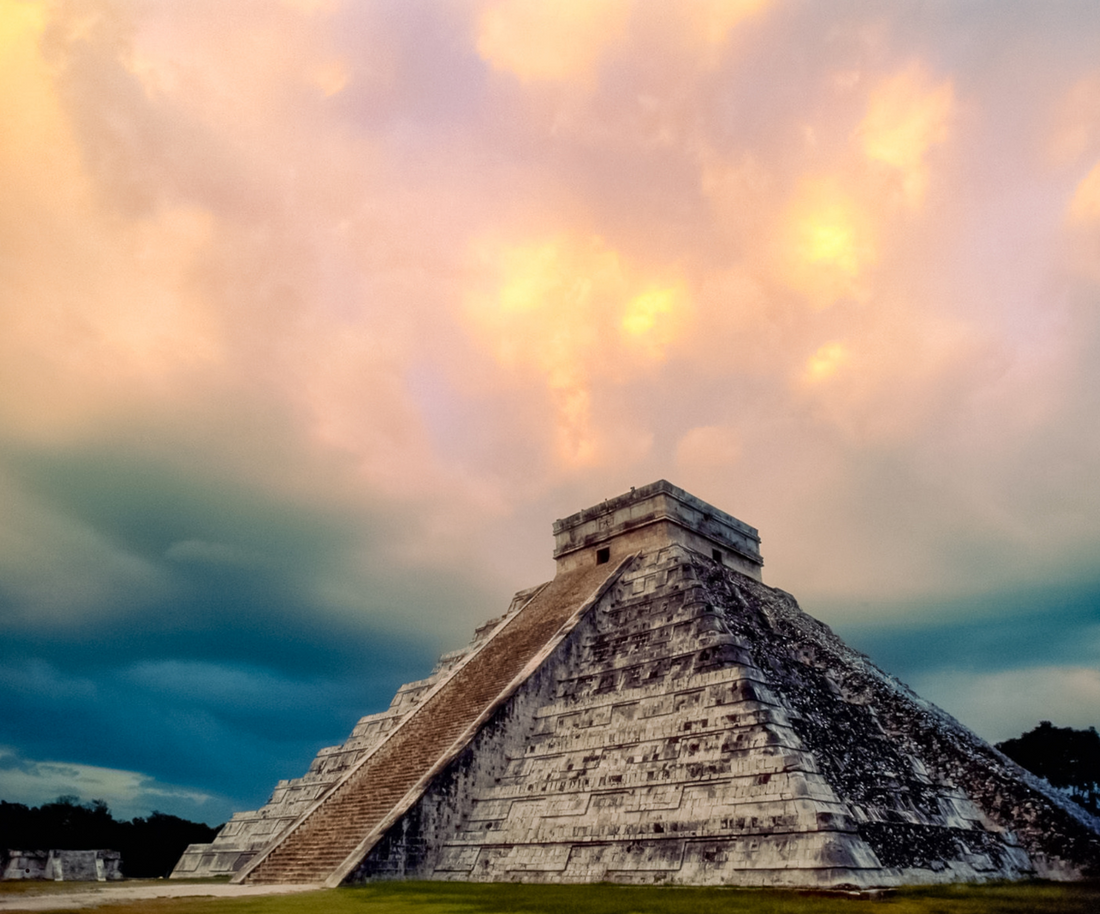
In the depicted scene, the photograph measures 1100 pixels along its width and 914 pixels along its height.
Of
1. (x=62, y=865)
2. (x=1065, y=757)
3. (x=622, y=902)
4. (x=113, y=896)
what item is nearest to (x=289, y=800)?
(x=62, y=865)

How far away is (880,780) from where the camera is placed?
12688 mm

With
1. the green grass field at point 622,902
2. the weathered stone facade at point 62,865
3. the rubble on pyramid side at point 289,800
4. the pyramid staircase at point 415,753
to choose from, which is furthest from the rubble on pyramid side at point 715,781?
the weathered stone facade at point 62,865

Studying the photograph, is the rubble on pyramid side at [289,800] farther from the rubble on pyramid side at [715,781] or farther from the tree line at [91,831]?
the tree line at [91,831]

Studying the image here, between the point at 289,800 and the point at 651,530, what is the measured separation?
11321 mm

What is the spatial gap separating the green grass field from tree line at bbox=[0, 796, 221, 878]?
23.6 meters

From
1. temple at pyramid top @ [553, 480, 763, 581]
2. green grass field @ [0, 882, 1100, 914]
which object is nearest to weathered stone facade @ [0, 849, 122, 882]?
green grass field @ [0, 882, 1100, 914]

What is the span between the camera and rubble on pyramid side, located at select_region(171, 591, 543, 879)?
1805 centimetres

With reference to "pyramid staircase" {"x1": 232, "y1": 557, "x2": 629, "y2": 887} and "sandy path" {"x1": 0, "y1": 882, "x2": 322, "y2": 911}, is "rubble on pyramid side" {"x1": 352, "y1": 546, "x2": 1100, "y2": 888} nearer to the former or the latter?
"pyramid staircase" {"x1": 232, "y1": 557, "x2": 629, "y2": 887}

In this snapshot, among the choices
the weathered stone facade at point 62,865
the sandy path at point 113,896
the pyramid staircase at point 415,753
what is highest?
the pyramid staircase at point 415,753

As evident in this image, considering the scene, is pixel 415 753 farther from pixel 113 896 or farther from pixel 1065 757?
pixel 1065 757

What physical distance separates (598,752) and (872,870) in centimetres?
473

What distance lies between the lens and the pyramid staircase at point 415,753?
13461 millimetres

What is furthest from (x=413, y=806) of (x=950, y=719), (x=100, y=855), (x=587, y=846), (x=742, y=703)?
(x=950, y=719)

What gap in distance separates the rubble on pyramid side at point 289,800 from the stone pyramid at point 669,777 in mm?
94
